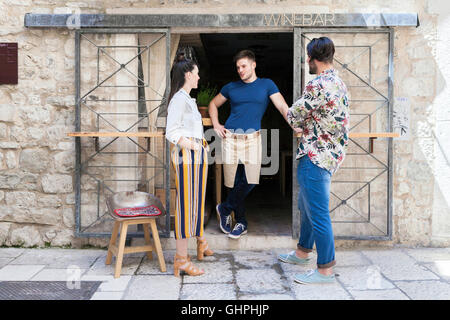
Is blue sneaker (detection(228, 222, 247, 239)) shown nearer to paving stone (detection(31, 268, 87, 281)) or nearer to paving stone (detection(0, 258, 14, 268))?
paving stone (detection(31, 268, 87, 281))

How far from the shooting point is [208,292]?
3.23 metres

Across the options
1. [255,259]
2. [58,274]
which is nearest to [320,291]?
[255,259]

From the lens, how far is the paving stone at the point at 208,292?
3.13 metres

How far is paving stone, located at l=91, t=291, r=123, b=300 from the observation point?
3140 mm

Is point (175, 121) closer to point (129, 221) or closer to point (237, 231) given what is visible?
point (129, 221)

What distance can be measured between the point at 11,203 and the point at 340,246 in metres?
3.41

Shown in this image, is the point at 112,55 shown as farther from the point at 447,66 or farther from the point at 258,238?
the point at 447,66

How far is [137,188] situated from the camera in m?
4.50

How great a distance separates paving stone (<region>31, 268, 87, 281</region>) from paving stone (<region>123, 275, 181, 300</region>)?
20.6 inches

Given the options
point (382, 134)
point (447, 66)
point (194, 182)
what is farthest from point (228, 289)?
point (447, 66)

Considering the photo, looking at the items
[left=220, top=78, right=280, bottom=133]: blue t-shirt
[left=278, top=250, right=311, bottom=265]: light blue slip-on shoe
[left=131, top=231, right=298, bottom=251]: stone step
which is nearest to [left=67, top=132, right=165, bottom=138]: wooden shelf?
[left=220, top=78, right=280, bottom=133]: blue t-shirt

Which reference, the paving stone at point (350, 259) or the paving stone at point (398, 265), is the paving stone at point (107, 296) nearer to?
the paving stone at point (350, 259)

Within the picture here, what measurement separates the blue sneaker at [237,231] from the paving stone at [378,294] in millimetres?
1406
